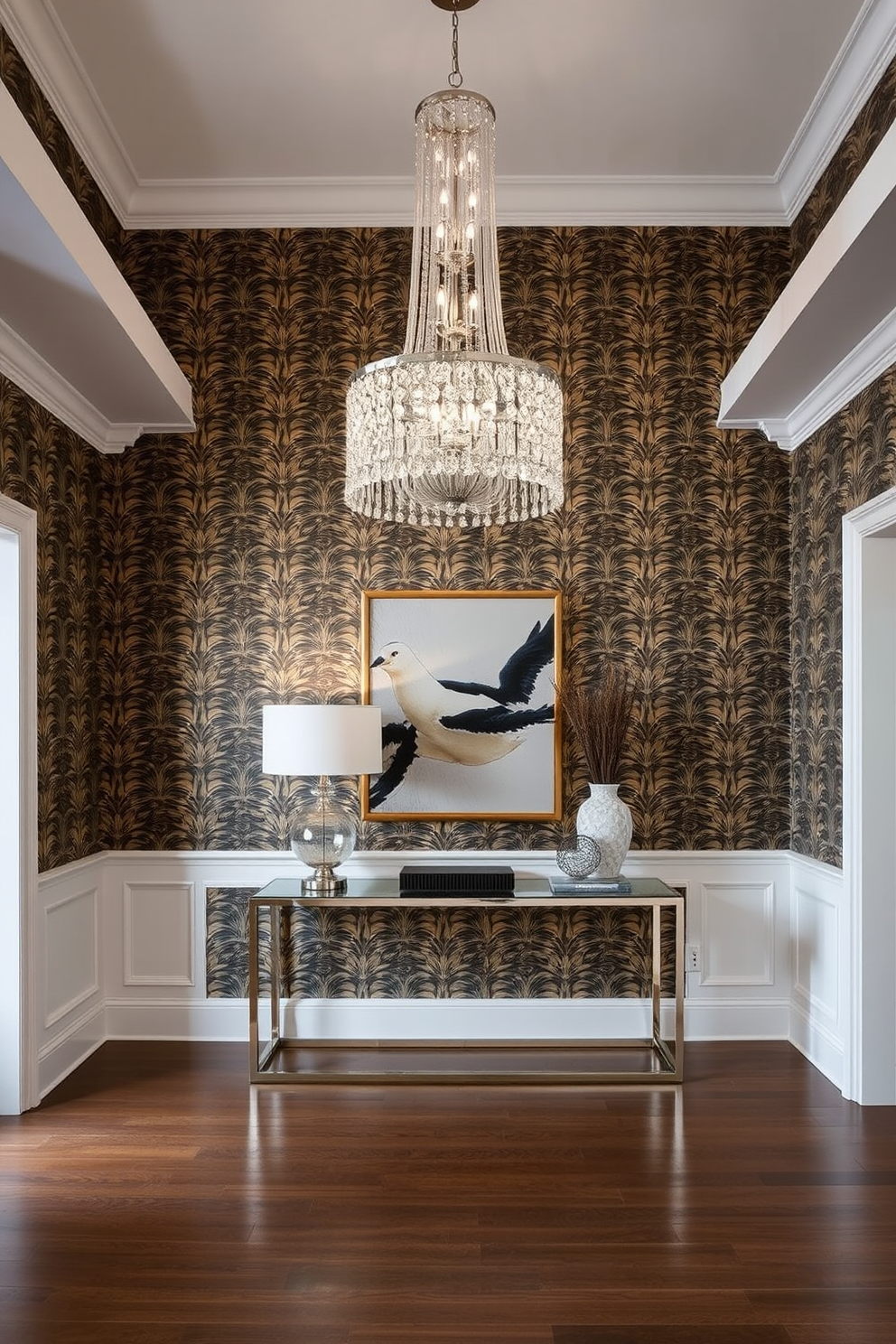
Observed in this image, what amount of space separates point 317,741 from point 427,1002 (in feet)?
4.22

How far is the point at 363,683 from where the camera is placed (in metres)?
4.49

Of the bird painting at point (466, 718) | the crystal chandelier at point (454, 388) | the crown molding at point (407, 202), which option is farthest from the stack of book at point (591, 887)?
the crown molding at point (407, 202)

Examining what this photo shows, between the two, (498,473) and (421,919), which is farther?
(421,919)

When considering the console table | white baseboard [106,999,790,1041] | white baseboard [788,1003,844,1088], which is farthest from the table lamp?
white baseboard [788,1003,844,1088]

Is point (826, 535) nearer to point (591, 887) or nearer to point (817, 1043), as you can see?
point (591, 887)

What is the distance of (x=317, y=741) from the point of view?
13.0 ft

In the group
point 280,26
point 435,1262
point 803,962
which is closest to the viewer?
point 435,1262

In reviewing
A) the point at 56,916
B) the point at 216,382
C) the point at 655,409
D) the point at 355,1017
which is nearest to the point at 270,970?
the point at 355,1017

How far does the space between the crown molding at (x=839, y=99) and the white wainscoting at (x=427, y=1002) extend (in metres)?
2.76

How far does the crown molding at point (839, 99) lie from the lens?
3.36 metres

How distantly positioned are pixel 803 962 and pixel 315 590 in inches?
100

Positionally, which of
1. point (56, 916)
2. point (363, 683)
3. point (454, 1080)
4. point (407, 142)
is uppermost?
point (407, 142)

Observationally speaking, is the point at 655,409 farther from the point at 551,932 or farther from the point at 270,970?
the point at 270,970

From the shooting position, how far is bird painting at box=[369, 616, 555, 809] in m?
4.47
